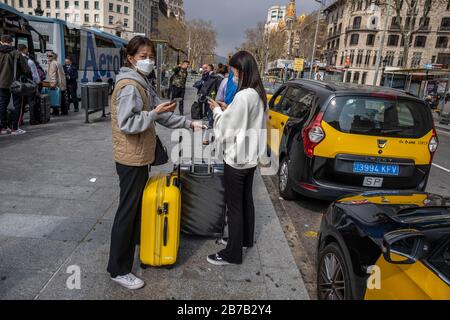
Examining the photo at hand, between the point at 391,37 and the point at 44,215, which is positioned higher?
the point at 391,37

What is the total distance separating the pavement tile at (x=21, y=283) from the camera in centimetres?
247

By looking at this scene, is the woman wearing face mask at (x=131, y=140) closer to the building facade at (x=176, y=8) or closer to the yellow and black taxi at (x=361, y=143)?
the yellow and black taxi at (x=361, y=143)

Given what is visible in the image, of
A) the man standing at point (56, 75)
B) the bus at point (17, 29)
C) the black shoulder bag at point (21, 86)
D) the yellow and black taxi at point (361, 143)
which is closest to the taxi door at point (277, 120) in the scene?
the yellow and black taxi at point (361, 143)

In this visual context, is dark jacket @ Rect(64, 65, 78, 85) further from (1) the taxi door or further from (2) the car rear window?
(2) the car rear window

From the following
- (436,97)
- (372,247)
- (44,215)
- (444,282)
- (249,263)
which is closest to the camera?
(444,282)

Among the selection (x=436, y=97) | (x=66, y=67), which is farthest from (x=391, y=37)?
(x=66, y=67)

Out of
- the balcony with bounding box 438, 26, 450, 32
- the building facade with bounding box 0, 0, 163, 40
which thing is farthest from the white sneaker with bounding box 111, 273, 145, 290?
the building facade with bounding box 0, 0, 163, 40

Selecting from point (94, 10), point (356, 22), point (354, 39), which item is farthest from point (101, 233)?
point (94, 10)

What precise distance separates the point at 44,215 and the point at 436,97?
92.3 ft

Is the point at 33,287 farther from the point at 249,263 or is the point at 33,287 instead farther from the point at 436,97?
the point at 436,97

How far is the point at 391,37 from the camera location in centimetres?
6812

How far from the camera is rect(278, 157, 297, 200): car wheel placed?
4.71m

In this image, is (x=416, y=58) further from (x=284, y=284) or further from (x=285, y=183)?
(x=284, y=284)

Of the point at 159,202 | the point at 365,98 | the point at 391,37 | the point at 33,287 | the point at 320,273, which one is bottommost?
the point at 33,287
